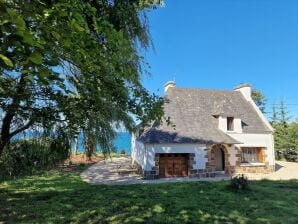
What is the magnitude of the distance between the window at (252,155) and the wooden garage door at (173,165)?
4.66 m

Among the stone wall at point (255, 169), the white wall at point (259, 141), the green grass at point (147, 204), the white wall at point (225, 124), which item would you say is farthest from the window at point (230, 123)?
the green grass at point (147, 204)

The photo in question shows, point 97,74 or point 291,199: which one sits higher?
point 97,74

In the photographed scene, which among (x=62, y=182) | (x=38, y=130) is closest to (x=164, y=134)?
(x=62, y=182)

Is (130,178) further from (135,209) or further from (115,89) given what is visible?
(115,89)

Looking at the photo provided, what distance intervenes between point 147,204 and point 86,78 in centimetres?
591

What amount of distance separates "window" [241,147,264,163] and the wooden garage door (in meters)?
4.66

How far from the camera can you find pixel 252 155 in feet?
65.8

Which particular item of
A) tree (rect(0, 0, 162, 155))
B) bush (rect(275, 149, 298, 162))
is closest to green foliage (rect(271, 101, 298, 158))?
bush (rect(275, 149, 298, 162))

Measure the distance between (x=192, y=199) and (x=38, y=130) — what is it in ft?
20.2

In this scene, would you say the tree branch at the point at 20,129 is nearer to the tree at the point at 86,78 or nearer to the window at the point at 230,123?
the tree at the point at 86,78

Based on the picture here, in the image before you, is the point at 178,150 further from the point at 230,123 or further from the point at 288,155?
the point at 288,155

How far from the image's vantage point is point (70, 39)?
121 inches

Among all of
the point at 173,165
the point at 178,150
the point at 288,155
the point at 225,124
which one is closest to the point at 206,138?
the point at 178,150

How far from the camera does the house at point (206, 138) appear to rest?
17.0 meters
